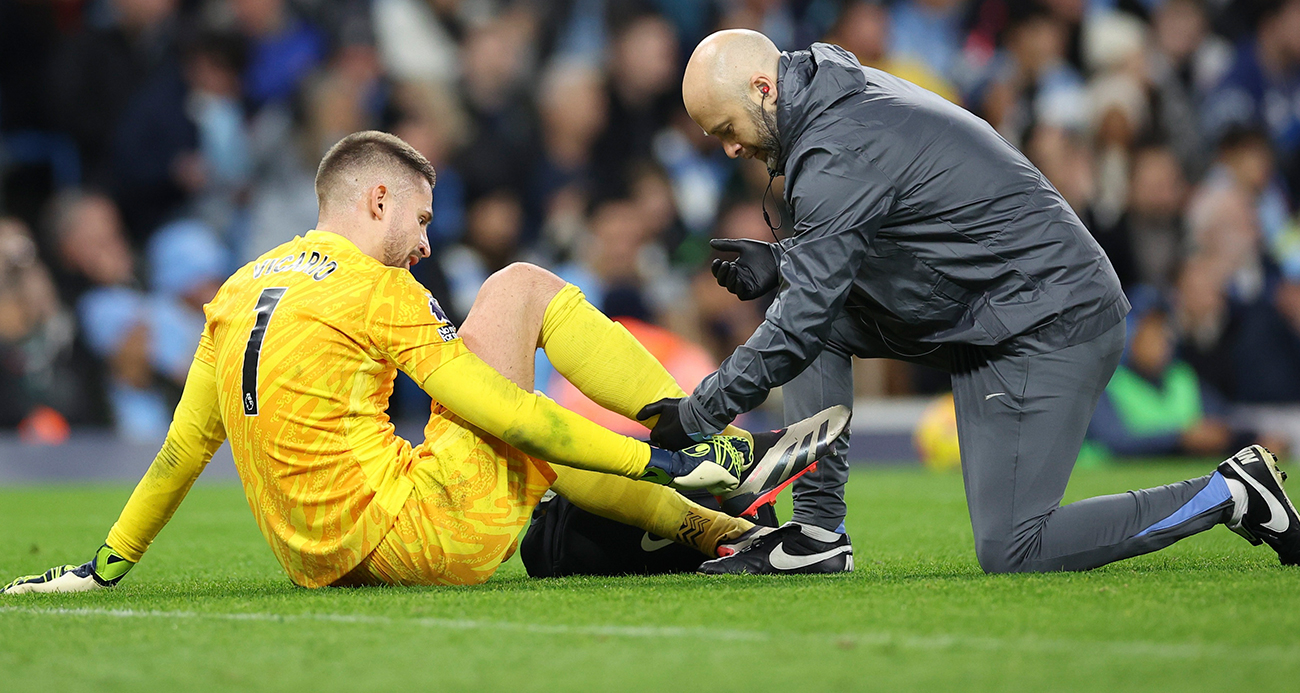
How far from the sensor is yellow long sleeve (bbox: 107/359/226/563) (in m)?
4.11

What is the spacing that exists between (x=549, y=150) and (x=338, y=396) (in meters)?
7.45

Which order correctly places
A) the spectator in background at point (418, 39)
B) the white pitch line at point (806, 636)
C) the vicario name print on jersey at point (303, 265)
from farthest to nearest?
the spectator in background at point (418, 39)
the vicario name print on jersey at point (303, 265)
the white pitch line at point (806, 636)

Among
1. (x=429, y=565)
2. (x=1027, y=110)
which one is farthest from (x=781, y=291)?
(x=1027, y=110)

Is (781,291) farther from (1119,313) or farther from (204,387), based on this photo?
(204,387)

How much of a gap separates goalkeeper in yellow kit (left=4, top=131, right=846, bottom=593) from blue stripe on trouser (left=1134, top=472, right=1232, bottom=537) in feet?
3.23

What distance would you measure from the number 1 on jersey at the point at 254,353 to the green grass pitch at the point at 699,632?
0.54 metres

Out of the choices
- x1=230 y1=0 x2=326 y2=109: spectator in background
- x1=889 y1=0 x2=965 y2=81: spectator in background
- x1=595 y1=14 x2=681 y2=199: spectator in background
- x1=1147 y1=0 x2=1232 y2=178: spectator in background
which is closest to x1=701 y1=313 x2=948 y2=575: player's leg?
x1=595 y1=14 x2=681 y2=199: spectator in background

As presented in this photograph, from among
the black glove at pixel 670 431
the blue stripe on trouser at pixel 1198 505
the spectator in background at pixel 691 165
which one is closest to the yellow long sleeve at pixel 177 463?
the black glove at pixel 670 431

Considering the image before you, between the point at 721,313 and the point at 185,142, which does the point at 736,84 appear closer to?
the point at 721,313

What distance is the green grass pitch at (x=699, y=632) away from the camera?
271 centimetres

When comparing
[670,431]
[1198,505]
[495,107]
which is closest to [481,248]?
[495,107]

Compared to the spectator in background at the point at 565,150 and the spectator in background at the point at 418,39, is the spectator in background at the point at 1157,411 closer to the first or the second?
the spectator in background at the point at 565,150

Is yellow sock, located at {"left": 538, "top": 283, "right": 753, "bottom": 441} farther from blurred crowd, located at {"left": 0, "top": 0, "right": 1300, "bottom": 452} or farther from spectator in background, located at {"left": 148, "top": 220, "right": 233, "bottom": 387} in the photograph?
spectator in background, located at {"left": 148, "top": 220, "right": 233, "bottom": 387}

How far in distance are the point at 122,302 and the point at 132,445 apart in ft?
3.19
